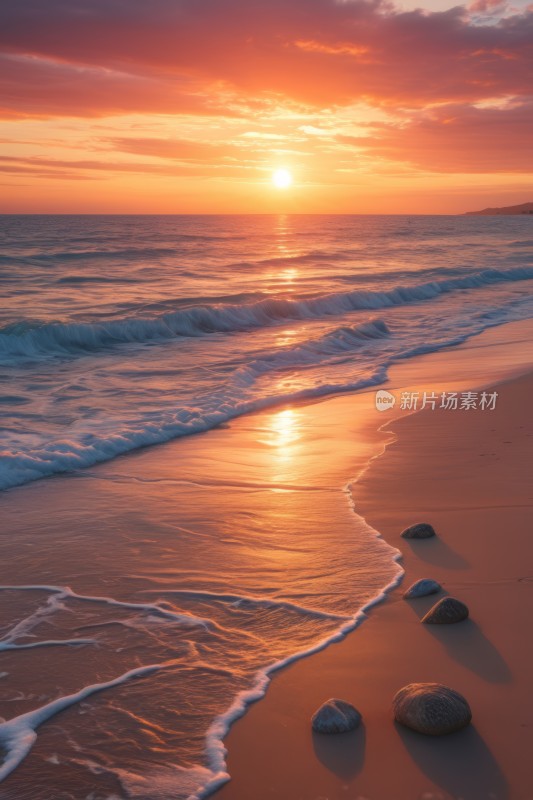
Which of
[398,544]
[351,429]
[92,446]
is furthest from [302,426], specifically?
[398,544]

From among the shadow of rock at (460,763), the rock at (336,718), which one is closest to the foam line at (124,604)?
the rock at (336,718)

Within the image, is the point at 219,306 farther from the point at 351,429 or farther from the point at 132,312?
the point at 351,429

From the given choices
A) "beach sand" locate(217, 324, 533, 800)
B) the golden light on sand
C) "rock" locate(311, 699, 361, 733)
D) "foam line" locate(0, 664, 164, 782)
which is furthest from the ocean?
the golden light on sand

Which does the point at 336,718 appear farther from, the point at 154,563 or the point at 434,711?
the point at 154,563

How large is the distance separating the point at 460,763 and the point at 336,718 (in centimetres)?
49

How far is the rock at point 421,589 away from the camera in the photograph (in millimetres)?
4160

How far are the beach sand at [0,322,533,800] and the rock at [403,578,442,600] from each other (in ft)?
0.23

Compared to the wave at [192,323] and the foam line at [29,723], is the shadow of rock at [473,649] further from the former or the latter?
the wave at [192,323]

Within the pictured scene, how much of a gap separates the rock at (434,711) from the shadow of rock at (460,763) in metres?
0.03

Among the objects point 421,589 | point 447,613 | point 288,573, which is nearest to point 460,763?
point 447,613

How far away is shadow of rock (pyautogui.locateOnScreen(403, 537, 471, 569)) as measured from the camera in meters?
4.60

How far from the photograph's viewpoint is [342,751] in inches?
113

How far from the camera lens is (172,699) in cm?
329

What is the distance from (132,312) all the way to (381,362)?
9122 millimetres
